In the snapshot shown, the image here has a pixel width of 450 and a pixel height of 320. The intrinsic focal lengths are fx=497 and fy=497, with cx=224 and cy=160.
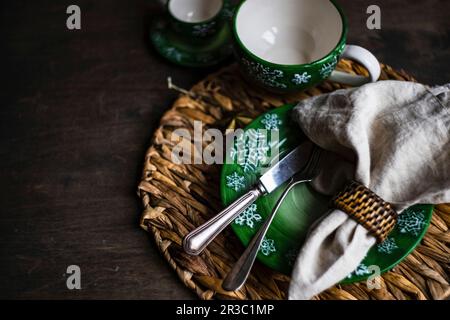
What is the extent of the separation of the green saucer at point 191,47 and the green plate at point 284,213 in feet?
0.54

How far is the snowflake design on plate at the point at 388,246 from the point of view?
522mm

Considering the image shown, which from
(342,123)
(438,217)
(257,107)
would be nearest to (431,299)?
(438,217)

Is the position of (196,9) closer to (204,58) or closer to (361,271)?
(204,58)

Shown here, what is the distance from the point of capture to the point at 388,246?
525 mm

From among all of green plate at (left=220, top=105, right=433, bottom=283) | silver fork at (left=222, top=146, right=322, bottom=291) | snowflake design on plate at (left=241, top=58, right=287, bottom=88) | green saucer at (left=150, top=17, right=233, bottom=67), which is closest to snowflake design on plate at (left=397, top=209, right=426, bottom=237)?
green plate at (left=220, top=105, right=433, bottom=283)

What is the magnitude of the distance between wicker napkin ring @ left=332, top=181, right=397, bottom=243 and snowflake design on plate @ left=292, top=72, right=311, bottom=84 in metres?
0.16

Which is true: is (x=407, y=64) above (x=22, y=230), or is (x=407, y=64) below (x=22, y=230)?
above

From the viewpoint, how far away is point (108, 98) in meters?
0.72

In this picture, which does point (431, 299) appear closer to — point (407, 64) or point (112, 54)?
point (407, 64)

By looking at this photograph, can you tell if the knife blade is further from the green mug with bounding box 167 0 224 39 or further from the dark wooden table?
the green mug with bounding box 167 0 224 39

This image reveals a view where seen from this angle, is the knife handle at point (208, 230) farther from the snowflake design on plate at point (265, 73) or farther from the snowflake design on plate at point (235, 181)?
the snowflake design on plate at point (265, 73)

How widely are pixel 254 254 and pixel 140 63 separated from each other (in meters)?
0.37

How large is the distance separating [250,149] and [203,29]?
9.1 inches

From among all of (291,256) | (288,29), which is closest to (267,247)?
(291,256)
